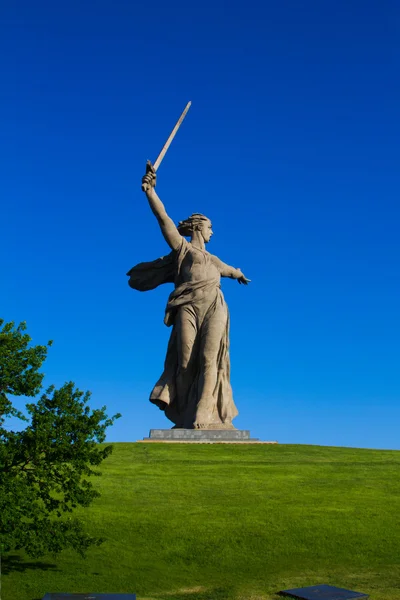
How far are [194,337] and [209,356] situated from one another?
0.93 m

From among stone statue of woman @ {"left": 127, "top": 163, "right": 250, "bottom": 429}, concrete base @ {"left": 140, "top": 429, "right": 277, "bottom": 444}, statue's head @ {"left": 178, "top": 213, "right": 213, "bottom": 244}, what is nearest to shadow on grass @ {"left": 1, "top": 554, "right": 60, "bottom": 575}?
concrete base @ {"left": 140, "top": 429, "right": 277, "bottom": 444}

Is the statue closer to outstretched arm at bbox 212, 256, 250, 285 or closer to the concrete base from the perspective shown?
outstretched arm at bbox 212, 256, 250, 285

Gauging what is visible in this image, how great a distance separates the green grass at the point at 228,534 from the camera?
10.5 metres

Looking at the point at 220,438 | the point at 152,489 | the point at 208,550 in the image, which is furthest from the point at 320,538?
the point at 220,438

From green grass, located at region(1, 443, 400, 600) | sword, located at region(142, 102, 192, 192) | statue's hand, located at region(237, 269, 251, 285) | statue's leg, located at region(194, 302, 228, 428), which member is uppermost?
sword, located at region(142, 102, 192, 192)

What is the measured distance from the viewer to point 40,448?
10188 mm

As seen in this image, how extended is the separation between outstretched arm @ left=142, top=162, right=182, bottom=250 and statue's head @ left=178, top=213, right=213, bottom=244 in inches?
25.5

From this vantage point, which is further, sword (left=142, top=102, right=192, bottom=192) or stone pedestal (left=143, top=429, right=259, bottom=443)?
sword (left=142, top=102, right=192, bottom=192)

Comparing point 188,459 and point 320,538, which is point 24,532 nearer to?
point 320,538

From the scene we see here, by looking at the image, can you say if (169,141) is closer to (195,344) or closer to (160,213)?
(160,213)

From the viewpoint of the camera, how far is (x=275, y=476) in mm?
16500

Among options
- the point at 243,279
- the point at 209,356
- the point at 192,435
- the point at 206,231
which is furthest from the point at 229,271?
the point at 192,435

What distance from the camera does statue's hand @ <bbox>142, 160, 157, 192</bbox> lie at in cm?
2436

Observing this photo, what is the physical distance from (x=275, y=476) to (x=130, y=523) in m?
4.80
